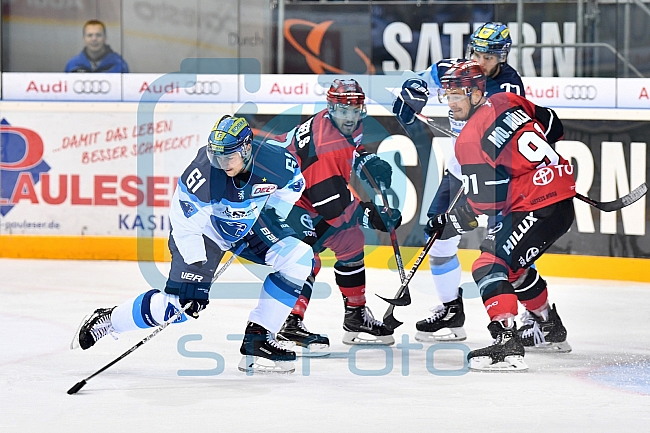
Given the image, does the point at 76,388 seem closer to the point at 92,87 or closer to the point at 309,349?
the point at 309,349

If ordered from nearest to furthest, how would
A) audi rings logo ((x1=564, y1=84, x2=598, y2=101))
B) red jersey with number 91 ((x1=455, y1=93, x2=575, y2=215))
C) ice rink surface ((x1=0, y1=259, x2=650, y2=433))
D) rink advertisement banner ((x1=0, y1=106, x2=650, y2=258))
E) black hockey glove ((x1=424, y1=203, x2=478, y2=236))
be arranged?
1. ice rink surface ((x1=0, y1=259, x2=650, y2=433))
2. red jersey with number 91 ((x1=455, y1=93, x2=575, y2=215))
3. black hockey glove ((x1=424, y1=203, x2=478, y2=236))
4. audi rings logo ((x1=564, y1=84, x2=598, y2=101))
5. rink advertisement banner ((x1=0, y1=106, x2=650, y2=258))

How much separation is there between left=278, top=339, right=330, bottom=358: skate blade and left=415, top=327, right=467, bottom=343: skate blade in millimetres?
516

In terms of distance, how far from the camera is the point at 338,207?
464 cm

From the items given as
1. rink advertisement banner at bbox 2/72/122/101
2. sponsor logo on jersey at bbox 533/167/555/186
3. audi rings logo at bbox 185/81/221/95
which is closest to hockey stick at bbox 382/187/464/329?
sponsor logo on jersey at bbox 533/167/555/186

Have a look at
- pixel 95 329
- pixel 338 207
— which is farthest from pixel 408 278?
pixel 95 329

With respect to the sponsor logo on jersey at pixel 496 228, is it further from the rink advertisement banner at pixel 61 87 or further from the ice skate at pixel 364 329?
the rink advertisement banner at pixel 61 87

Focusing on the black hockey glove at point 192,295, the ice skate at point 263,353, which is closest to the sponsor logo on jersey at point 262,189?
the black hockey glove at point 192,295

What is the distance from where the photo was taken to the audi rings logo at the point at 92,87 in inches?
298

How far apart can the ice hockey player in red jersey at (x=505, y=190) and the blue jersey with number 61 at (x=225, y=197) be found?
70 cm

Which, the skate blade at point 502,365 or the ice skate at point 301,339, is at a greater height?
the ice skate at point 301,339

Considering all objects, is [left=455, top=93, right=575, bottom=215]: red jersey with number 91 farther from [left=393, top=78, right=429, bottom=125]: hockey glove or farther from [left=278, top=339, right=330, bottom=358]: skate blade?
[left=278, top=339, right=330, bottom=358]: skate blade

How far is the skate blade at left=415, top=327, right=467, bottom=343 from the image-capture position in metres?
4.90

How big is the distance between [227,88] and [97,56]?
96 cm

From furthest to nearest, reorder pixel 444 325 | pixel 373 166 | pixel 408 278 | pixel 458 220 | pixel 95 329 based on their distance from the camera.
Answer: pixel 444 325 < pixel 373 166 < pixel 408 278 < pixel 458 220 < pixel 95 329
